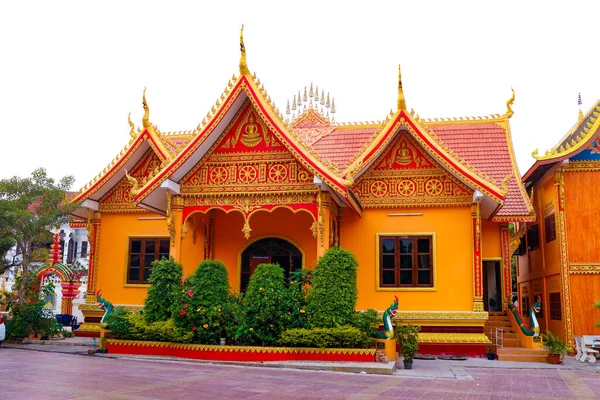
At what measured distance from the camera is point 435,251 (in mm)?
15586

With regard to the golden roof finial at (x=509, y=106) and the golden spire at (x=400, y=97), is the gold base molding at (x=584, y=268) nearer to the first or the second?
the golden roof finial at (x=509, y=106)

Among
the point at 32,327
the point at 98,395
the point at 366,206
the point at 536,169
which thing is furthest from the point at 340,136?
the point at 98,395

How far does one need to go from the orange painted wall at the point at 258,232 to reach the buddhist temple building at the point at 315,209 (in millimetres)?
32

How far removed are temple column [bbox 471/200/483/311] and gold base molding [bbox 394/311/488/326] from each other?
0.24 meters

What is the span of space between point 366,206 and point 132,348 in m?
7.05

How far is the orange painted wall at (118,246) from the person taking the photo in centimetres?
1786

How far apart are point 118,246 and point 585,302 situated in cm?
1377

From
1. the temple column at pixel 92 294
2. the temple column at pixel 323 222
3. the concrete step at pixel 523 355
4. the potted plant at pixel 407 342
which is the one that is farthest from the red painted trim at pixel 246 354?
the temple column at pixel 92 294

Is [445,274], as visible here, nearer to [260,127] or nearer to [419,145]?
[419,145]

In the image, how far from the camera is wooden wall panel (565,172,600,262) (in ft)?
54.9

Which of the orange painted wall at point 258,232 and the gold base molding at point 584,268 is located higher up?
the orange painted wall at point 258,232

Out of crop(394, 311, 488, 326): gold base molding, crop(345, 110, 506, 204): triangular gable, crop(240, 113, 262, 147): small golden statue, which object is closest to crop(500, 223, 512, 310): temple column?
crop(394, 311, 488, 326): gold base molding

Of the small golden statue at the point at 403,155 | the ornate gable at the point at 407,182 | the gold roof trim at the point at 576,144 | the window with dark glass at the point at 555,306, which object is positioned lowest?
the window with dark glass at the point at 555,306

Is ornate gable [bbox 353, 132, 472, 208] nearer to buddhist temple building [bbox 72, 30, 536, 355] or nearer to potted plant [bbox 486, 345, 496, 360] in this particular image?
buddhist temple building [bbox 72, 30, 536, 355]
